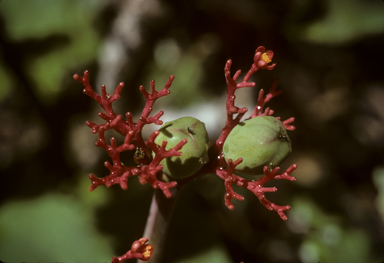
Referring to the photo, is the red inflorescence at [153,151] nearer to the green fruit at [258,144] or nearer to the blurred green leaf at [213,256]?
the green fruit at [258,144]

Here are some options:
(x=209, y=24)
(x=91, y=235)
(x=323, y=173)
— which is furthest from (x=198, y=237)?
(x=209, y=24)

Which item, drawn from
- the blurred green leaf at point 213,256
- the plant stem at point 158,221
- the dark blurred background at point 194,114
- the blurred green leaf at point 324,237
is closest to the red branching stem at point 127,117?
the plant stem at point 158,221

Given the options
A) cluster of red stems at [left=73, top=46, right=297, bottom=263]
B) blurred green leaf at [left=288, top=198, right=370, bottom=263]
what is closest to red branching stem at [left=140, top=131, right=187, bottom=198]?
cluster of red stems at [left=73, top=46, right=297, bottom=263]

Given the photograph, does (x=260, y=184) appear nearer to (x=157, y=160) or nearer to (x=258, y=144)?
A: (x=258, y=144)

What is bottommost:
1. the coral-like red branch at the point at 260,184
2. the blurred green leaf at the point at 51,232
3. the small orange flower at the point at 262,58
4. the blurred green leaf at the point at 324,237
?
the blurred green leaf at the point at 324,237

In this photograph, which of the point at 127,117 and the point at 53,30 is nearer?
the point at 127,117

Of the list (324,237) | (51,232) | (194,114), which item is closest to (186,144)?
(194,114)
